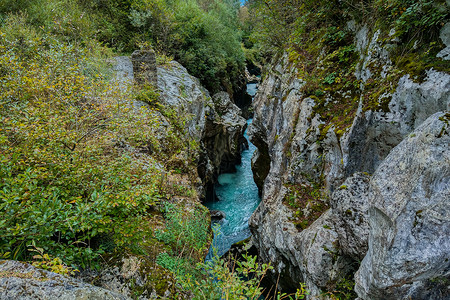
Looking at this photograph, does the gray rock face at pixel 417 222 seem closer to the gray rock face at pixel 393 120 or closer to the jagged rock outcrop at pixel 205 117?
the gray rock face at pixel 393 120

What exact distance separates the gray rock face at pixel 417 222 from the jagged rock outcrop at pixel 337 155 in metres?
1.07

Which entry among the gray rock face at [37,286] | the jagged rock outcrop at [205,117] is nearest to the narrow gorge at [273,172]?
the gray rock face at [37,286]

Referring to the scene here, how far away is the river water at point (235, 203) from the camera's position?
1258cm

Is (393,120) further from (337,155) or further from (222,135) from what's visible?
(222,135)

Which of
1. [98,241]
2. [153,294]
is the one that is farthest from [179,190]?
[153,294]

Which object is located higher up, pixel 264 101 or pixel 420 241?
pixel 264 101

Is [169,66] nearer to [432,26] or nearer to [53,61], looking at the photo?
[53,61]

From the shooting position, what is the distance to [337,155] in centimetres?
640

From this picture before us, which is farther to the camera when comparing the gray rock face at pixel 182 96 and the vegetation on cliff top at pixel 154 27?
the vegetation on cliff top at pixel 154 27

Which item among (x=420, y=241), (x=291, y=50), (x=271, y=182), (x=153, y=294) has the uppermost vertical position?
(x=291, y=50)

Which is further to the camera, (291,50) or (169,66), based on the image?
(169,66)

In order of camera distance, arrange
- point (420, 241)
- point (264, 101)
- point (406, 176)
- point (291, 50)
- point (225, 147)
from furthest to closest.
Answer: point (225, 147) < point (264, 101) < point (291, 50) < point (406, 176) < point (420, 241)

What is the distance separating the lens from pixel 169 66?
13.8 meters

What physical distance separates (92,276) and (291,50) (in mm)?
11254
